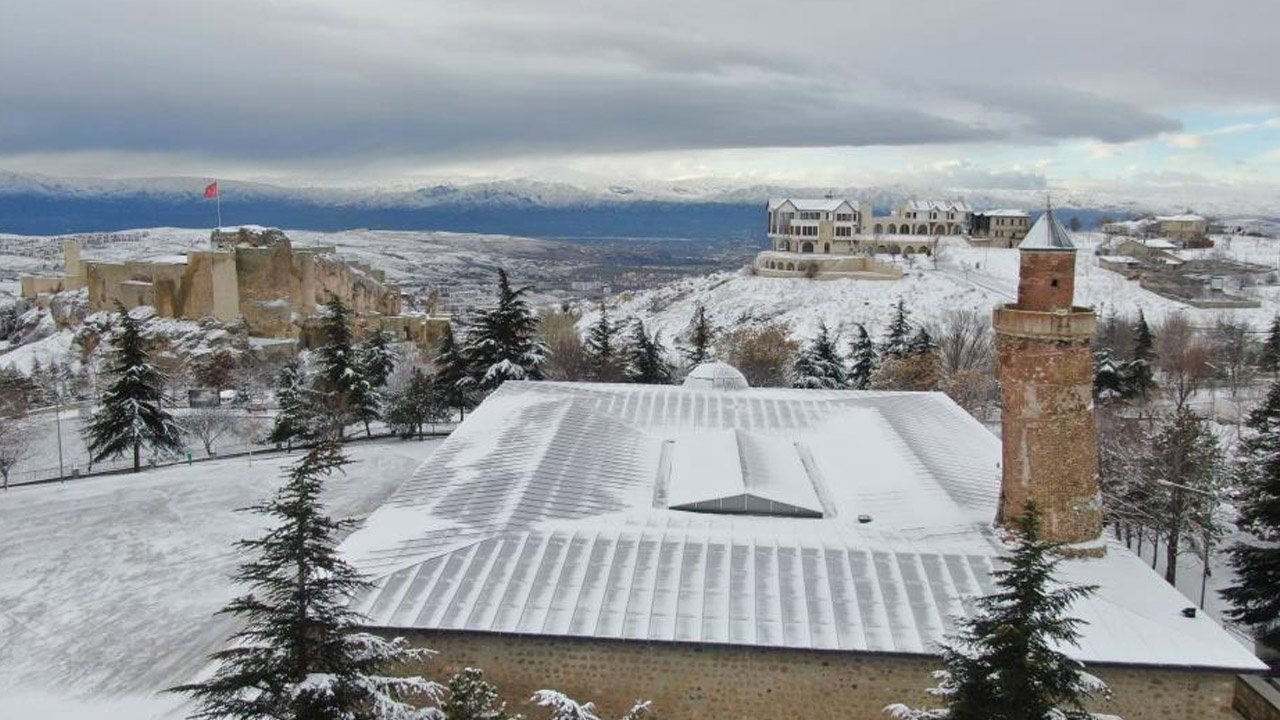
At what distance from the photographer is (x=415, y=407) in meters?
33.0

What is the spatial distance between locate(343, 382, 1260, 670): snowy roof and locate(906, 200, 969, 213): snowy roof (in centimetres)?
8317

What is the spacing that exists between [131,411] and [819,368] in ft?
89.8

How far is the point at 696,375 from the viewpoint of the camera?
2758cm

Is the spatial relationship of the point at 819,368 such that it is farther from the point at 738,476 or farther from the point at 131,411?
the point at 131,411

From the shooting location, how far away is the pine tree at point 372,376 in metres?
34.1

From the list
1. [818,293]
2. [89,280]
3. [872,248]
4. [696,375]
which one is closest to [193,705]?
[696,375]

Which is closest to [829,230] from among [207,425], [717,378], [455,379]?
[455,379]

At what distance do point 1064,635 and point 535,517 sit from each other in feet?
27.8

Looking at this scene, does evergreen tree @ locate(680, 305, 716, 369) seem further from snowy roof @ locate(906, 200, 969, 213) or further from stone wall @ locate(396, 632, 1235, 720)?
snowy roof @ locate(906, 200, 969, 213)

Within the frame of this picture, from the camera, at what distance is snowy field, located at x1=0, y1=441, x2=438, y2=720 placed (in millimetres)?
14648

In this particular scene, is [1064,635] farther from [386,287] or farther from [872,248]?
[872,248]

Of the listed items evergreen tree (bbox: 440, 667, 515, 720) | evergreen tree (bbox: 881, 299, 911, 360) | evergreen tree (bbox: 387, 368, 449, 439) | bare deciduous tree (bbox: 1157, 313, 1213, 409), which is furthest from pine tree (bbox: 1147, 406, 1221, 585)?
evergreen tree (bbox: 387, 368, 449, 439)

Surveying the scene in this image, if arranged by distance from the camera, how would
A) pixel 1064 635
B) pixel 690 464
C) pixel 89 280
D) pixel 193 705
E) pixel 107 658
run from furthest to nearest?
pixel 89 280, pixel 690 464, pixel 107 658, pixel 193 705, pixel 1064 635

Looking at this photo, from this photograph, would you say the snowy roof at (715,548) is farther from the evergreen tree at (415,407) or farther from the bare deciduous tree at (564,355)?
the bare deciduous tree at (564,355)
